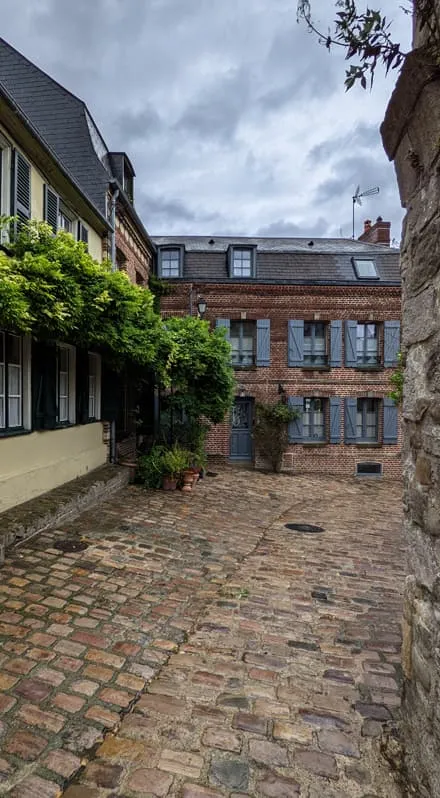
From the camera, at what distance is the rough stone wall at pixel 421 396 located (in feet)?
5.30

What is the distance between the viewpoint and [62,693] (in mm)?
2527

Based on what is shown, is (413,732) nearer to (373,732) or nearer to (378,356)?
(373,732)

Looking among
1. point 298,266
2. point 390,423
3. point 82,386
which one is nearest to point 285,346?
point 298,266

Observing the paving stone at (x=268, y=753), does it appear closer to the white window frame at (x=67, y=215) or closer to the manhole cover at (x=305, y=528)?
the manhole cover at (x=305, y=528)

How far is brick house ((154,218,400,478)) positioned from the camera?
1347cm

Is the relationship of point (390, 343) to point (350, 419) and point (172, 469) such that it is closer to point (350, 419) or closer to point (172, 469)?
point (350, 419)

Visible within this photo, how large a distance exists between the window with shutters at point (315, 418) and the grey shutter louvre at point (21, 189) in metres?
9.79

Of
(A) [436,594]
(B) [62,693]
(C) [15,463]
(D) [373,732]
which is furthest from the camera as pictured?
(C) [15,463]

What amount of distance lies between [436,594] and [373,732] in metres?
1.29

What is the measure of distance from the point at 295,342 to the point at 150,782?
1233 cm

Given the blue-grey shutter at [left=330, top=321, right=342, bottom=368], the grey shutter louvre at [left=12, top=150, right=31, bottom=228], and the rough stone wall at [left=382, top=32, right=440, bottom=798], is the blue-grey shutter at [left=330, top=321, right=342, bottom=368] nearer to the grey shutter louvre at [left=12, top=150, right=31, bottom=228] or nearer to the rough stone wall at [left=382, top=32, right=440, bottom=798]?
the grey shutter louvre at [left=12, top=150, right=31, bottom=228]

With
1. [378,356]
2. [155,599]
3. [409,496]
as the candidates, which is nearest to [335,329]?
[378,356]

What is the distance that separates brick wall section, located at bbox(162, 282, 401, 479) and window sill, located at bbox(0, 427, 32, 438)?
785 centimetres

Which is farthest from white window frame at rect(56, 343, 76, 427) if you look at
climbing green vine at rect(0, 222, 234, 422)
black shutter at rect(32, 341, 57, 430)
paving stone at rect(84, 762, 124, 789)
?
paving stone at rect(84, 762, 124, 789)
